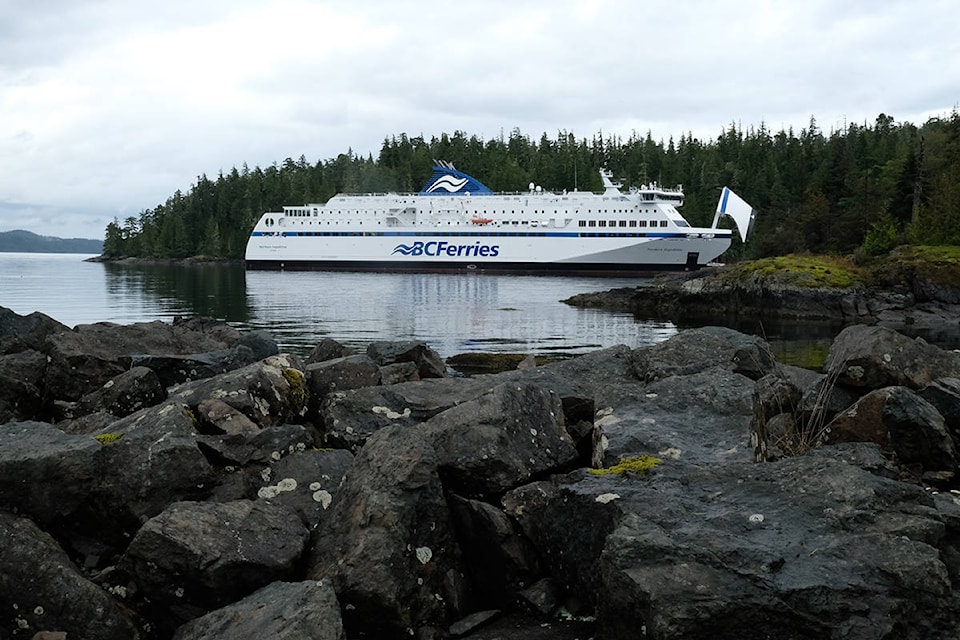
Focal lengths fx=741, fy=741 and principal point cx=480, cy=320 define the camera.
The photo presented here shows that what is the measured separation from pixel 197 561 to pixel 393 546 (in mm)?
877

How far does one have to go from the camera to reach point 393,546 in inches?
135

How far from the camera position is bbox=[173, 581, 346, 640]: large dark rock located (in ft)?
9.34

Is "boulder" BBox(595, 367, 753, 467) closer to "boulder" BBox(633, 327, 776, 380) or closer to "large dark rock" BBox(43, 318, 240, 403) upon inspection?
"boulder" BBox(633, 327, 776, 380)

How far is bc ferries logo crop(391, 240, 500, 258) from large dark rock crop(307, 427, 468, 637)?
62624mm

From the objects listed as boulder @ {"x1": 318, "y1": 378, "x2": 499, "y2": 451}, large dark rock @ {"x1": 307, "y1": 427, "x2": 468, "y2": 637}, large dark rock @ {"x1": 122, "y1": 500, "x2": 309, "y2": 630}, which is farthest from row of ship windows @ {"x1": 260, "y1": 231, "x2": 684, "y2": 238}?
large dark rock @ {"x1": 122, "y1": 500, "x2": 309, "y2": 630}

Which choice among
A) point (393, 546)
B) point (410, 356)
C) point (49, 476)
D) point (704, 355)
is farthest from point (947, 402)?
point (410, 356)

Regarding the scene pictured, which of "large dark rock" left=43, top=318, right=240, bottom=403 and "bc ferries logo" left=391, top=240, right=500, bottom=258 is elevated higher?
"bc ferries logo" left=391, top=240, right=500, bottom=258

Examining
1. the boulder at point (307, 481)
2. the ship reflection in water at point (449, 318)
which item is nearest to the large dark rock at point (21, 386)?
the boulder at point (307, 481)

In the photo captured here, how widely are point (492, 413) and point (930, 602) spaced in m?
2.24

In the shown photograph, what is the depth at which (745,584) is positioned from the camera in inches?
111

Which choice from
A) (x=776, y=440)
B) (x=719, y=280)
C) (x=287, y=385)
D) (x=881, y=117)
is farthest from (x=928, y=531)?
(x=881, y=117)

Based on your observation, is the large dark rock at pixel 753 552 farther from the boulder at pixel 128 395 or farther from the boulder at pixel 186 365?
the boulder at pixel 186 365

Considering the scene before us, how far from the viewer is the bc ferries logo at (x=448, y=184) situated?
71.1 m

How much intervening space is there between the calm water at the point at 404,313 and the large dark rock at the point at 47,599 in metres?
16.8
